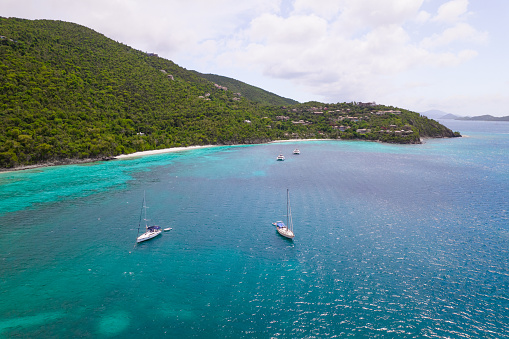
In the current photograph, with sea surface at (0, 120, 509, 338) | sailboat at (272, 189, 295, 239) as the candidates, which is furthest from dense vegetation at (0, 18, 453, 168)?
sailboat at (272, 189, 295, 239)

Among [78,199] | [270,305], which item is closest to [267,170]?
[78,199]

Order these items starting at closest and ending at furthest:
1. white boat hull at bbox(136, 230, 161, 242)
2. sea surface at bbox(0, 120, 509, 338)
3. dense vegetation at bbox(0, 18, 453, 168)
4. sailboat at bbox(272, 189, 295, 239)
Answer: sea surface at bbox(0, 120, 509, 338)
white boat hull at bbox(136, 230, 161, 242)
sailboat at bbox(272, 189, 295, 239)
dense vegetation at bbox(0, 18, 453, 168)

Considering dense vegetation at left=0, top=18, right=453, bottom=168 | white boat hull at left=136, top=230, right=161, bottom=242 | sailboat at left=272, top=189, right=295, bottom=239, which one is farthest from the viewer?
dense vegetation at left=0, top=18, right=453, bottom=168

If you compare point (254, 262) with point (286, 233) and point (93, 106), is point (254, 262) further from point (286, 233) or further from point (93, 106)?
point (93, 106)

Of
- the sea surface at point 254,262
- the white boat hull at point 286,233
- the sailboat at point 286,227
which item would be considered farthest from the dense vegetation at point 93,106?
the white boat hull at point 286,233

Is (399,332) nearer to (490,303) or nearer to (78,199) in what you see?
(490,303)

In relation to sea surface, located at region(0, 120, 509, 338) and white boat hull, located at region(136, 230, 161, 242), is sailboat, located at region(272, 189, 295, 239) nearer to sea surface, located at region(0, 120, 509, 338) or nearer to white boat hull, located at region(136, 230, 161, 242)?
sea surface, located at region(0, 120, 509, 338)
